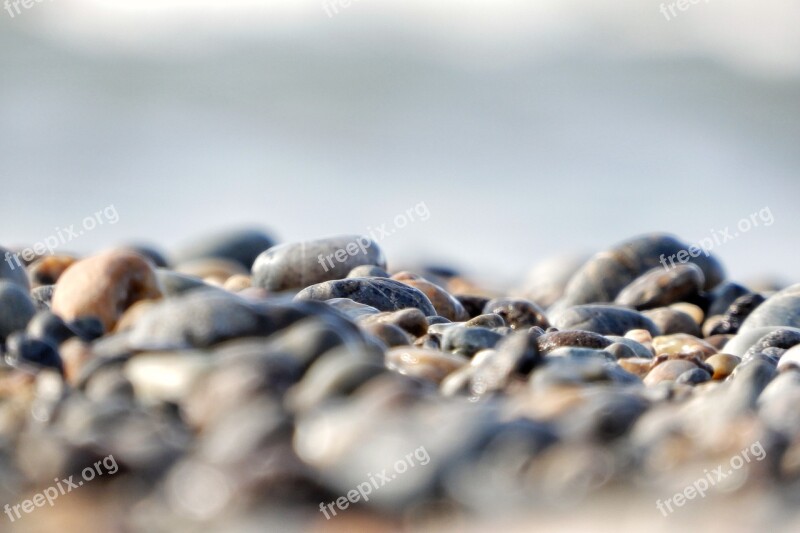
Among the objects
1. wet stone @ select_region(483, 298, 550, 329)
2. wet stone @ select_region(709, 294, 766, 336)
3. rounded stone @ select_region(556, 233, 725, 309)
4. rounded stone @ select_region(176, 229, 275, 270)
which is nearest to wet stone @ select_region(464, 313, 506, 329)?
wet stone @ select_region(483, 298, 550, 329)

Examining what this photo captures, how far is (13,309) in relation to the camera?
5.46 meters

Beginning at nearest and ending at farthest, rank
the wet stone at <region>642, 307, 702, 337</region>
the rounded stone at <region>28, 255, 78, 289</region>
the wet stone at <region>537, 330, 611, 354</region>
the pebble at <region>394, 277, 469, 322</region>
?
1. the wet stone at <region>537, 330, 611, 354</region>
2. the pebble at <region>394, 277, 469, 322</region>
3. the rounded stone at <region>28, 255, 78, 289</region>
4. the wet stone at <region>642, 307, 702, 337</region>

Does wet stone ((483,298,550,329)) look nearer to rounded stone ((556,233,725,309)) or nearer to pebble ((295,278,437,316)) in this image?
pebble ((295,278,437,316))

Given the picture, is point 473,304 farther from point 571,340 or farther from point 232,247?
point 232,247

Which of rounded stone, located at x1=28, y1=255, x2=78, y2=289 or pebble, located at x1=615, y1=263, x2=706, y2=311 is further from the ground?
rounded stone, located at x1=28, y1=255, x2=78, y2=289

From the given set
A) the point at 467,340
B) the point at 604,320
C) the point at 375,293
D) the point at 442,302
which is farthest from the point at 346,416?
the point at 604,320

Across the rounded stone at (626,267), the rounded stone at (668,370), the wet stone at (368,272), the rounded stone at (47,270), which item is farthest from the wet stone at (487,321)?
the rounded stone at (626,267)

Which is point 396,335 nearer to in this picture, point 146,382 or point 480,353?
point 480,353

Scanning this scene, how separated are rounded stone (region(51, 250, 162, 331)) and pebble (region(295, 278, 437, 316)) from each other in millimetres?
861

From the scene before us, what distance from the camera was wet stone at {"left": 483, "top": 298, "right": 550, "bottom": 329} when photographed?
6965mm

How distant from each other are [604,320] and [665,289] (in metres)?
1.71

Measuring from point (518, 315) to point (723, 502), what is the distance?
3756 millimetres

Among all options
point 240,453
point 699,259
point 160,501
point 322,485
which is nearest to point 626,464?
point 322,485

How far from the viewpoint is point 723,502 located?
3.27 metres
